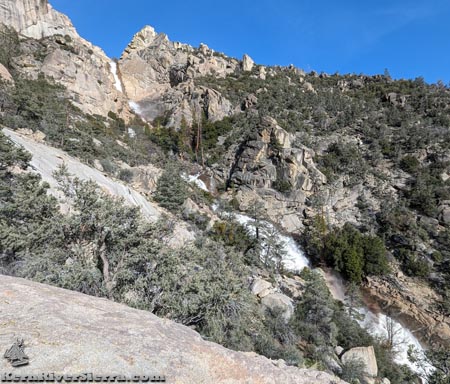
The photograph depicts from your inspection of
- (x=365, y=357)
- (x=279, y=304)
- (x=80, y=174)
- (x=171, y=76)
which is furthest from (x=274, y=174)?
(x=171, y=76)

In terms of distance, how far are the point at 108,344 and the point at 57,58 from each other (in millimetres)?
51075

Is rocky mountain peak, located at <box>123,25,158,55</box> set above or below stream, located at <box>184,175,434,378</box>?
above

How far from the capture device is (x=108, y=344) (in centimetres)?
333

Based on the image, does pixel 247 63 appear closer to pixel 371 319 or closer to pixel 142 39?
pixel 142 39

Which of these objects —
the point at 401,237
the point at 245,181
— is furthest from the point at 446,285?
the point at 245,181

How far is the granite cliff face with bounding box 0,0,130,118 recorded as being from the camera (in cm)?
4141

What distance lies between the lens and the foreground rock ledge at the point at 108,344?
3.03m

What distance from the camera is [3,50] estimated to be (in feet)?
127

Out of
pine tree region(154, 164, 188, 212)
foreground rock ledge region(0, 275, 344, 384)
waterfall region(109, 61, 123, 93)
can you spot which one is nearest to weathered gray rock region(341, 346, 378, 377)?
foreground rock ledge region(0, 275, 344, 384)

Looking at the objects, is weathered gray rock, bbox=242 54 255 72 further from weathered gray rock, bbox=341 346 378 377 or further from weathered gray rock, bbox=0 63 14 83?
weathered gray rock, bbox=341 346 378 377

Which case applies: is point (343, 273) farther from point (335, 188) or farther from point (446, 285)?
point (335, 188)

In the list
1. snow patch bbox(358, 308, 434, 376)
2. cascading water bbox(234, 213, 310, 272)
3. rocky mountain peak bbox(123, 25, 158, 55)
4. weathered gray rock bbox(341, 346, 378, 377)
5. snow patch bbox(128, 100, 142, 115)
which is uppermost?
rocky mountain peak bbox(123, 25, 158, 55)

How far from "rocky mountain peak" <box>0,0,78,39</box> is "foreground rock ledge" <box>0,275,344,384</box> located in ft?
200

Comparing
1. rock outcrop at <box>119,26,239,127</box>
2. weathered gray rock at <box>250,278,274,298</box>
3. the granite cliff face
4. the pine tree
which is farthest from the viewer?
rock outcrop at <box>119,26,239,127</box>
